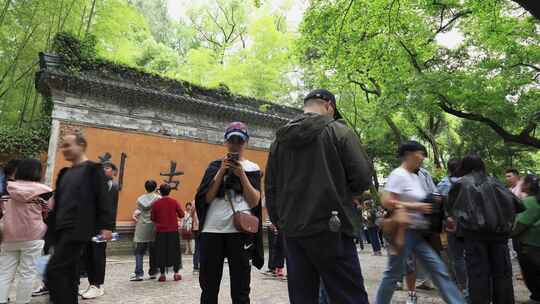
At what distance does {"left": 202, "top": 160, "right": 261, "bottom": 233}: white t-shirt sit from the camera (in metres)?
3.34

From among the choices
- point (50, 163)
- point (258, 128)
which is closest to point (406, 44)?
point (258, 128)

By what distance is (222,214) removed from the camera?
3383mm

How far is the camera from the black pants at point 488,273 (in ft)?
13.1

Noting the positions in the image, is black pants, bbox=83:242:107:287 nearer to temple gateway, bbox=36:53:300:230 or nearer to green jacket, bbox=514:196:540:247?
green jacket, bbox=514:196:540:247

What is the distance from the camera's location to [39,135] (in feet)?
34.5

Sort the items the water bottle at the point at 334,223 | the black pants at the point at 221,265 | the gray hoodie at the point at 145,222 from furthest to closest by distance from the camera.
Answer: the gray hoodie at the point at 145,222
the black pants at the point at 221,265
the water bottle at the point at 334,223

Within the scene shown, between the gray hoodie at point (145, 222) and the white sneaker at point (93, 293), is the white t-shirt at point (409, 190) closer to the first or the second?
the white sneaker at point (93, 293)

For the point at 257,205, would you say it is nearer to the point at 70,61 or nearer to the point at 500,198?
the point at 500,198

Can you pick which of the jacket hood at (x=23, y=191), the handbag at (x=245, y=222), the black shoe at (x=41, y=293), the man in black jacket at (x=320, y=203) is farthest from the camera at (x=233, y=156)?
the black shoe at (x=41, y=293)

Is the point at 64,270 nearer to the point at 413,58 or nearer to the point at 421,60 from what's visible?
the point at 413,58

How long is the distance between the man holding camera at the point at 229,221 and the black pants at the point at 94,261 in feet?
8.33

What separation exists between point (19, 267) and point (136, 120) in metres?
8.15

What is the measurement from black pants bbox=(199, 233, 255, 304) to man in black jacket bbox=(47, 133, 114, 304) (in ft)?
3.09

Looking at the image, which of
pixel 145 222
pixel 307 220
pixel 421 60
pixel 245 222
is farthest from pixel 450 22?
pixel 307 220
